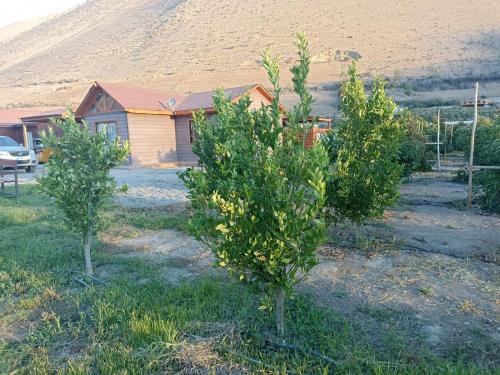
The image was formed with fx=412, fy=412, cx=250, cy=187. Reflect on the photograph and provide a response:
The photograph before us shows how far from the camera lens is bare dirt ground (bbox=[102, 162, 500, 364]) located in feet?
11.8

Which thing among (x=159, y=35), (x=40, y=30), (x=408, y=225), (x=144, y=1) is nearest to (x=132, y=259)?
(x=408, y=225)

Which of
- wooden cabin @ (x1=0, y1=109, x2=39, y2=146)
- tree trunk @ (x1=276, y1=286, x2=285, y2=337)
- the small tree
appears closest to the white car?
wooden cabin @ (x1=0, y1=109, x2=39, y2=146)

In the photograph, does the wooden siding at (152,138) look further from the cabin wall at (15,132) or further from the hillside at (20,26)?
the hillside at (20,26)

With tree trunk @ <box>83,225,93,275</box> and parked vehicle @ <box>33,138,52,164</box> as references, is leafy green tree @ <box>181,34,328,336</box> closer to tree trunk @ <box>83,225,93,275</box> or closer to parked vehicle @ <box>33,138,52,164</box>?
tree trunk @ <box>83,225,93,275</box>

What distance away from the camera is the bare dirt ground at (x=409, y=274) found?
3.59 metres

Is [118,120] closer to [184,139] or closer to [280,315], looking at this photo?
[184,139]

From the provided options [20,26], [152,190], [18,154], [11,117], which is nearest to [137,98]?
[18,154]

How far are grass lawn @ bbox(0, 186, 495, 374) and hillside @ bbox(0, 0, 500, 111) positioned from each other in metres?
36.4

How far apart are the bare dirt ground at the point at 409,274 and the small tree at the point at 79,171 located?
44.9 inches

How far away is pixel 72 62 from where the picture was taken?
70000 millimetres

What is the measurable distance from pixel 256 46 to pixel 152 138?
42141mm

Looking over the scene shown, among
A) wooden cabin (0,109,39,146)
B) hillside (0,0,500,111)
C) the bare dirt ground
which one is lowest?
the bare dirt ground

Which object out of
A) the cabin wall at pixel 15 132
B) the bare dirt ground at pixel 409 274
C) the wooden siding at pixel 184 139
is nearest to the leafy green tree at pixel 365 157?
the bare dirt ground at pixel 409 274

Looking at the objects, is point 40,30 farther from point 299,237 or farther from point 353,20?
point 299,237
